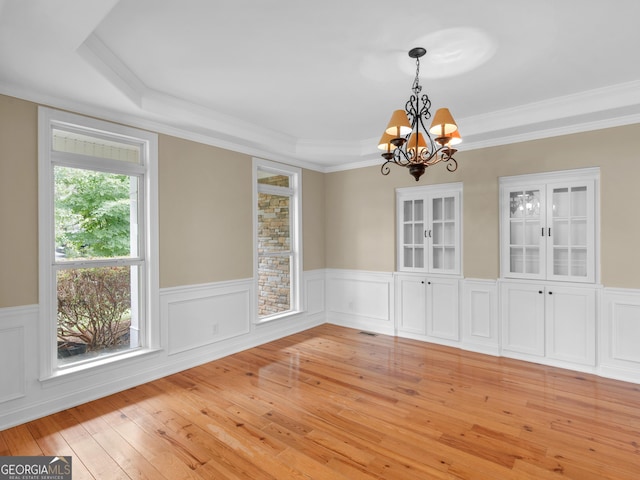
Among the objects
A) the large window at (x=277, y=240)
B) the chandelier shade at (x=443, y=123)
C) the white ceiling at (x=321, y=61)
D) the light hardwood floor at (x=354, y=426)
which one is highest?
the white ceiling at (x=321, y=61)

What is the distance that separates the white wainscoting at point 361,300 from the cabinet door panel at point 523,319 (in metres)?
1.55

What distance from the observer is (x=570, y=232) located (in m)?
3.95

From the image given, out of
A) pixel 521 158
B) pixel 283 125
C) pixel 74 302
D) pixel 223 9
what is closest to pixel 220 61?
pixel 223 9

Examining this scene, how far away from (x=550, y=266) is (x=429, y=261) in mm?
1438

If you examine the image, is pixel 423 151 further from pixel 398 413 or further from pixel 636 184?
pixel 636 184

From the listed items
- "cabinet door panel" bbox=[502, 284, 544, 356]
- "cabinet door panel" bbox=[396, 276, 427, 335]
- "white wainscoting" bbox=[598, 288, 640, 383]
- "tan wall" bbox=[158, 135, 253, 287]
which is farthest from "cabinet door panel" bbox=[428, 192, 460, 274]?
"tan wall" bbox=[158, 135, 253, 287]

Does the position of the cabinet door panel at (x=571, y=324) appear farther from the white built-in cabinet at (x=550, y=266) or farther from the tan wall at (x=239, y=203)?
the tan wall at (x=239, y=203)

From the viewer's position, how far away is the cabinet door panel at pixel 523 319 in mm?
4047

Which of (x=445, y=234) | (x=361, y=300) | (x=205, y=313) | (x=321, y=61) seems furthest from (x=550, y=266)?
(x=205, y=313)

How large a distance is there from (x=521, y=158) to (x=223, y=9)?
11.8 ft

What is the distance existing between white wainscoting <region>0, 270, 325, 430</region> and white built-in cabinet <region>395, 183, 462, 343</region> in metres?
1.50

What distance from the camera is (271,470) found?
2.23m

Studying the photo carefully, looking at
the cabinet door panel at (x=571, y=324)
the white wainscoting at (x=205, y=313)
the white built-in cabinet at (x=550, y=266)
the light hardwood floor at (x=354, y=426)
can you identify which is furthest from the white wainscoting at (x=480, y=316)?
the white wainscoting at (x=205, y=313)

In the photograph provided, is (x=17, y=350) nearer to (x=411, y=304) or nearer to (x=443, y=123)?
(x=443, y=123)
